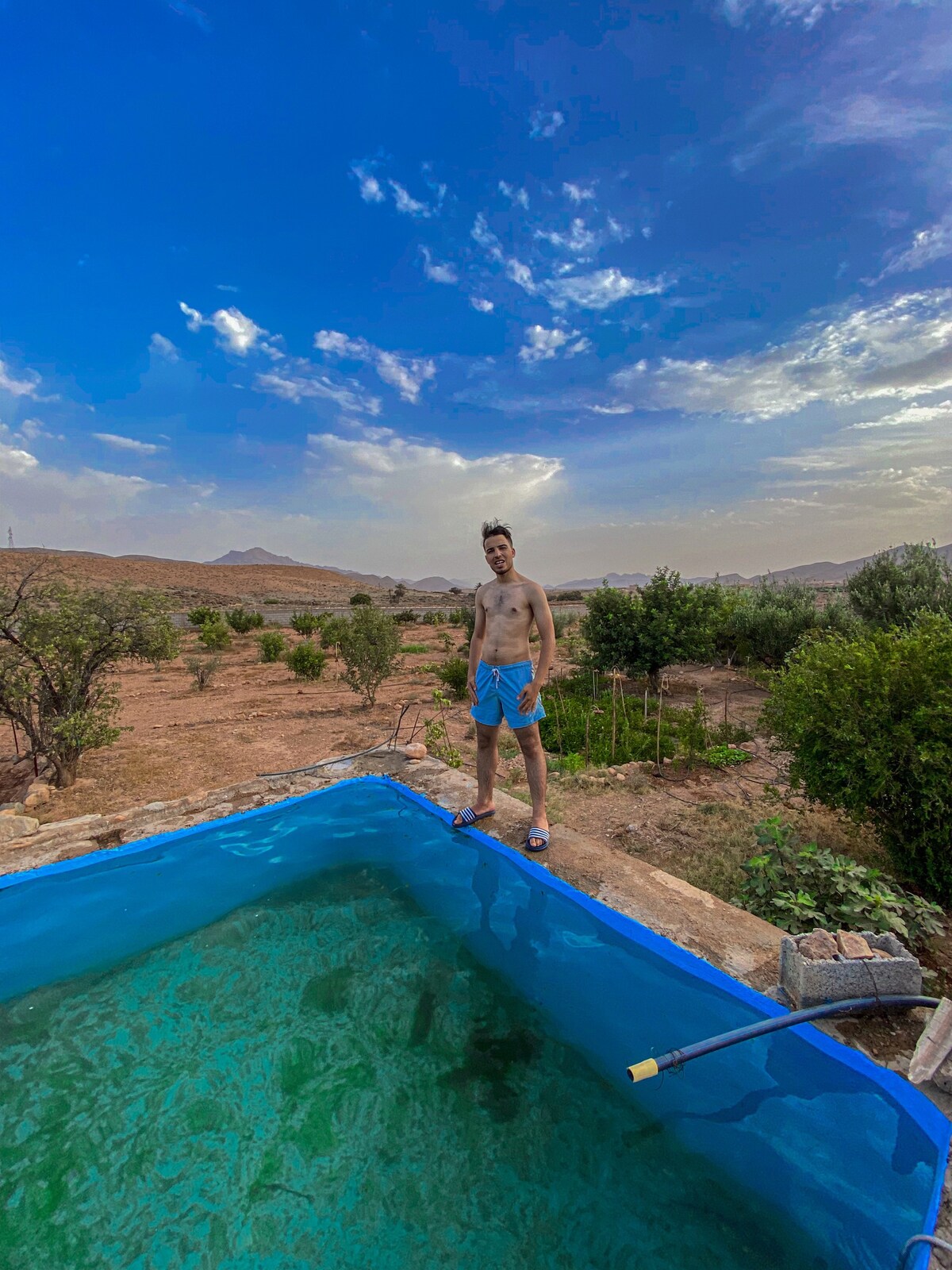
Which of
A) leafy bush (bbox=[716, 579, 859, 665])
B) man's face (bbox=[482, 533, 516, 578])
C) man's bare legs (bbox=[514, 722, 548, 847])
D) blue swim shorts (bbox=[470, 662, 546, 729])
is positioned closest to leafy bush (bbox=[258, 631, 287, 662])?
leafy bush (bbox=[716, 579, 859, 665])

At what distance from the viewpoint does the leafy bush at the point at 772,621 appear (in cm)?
1127

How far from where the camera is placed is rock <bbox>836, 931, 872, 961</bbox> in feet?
6.59

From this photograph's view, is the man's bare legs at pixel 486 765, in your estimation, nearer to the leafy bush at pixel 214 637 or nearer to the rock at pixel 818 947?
the rock at pixel 818 947

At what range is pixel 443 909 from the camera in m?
3.34

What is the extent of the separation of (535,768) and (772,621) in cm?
1042

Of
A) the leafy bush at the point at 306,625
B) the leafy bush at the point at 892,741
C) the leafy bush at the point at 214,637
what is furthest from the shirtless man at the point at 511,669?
the leafy bush at the point at 306,625

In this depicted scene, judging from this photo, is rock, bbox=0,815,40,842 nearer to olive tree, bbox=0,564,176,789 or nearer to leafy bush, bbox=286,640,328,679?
olive tree, bbox=0,564,176,789

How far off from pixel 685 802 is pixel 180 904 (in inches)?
170

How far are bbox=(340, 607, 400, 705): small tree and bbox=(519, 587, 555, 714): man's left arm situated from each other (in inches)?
241

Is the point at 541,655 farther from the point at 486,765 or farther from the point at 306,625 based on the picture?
the point at 306,625

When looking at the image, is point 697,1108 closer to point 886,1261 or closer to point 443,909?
point 886,1261

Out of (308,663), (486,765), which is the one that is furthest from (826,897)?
(308,663)

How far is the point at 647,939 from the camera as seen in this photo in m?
2.51

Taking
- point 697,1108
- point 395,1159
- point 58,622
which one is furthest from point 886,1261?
point 58,622
